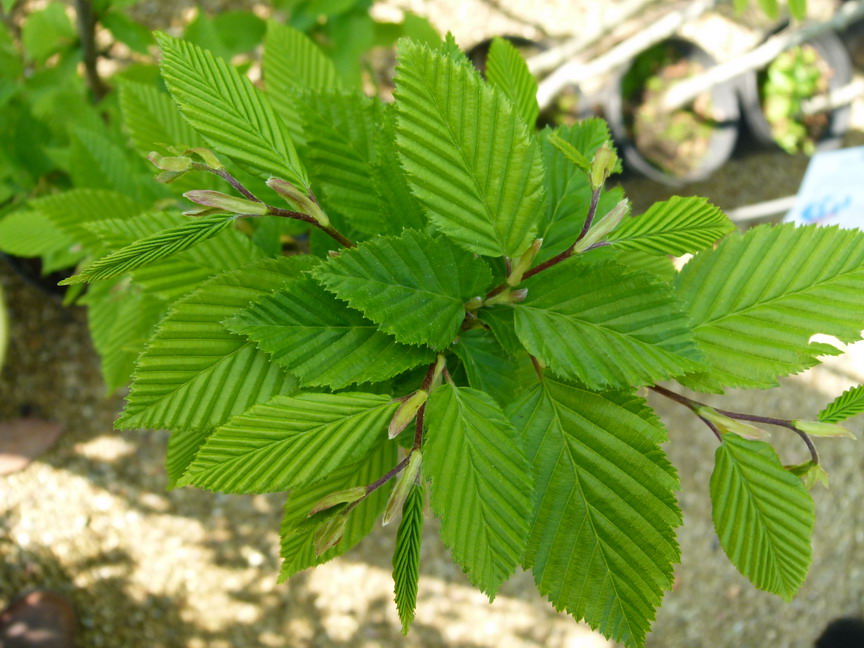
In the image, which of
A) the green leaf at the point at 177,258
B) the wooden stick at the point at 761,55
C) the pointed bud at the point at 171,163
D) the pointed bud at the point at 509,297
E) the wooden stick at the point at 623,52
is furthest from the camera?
the wooden stick at the point at 761,55

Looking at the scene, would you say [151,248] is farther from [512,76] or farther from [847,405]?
[847,405]

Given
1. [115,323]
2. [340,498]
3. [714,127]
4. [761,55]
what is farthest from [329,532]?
[714,127]

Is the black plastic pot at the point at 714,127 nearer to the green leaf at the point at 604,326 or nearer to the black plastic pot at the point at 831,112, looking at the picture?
the black plastic pot at the point at 831,112

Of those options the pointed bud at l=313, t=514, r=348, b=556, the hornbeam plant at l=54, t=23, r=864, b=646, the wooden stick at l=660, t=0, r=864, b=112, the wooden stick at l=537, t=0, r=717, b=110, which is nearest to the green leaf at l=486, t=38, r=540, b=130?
the hornbeam plant at l=54, t=23, r=864, b=646

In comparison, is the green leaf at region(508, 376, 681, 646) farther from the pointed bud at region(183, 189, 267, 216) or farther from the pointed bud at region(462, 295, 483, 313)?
the pointed bud at region(183, 189, 267, 216)

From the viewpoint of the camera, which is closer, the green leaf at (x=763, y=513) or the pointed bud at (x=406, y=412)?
the pointed bud at (x=406, y=412)

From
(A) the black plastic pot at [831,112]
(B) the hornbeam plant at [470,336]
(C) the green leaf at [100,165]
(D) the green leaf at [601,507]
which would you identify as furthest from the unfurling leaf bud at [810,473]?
(A) the black plastic pot at [831,112]
